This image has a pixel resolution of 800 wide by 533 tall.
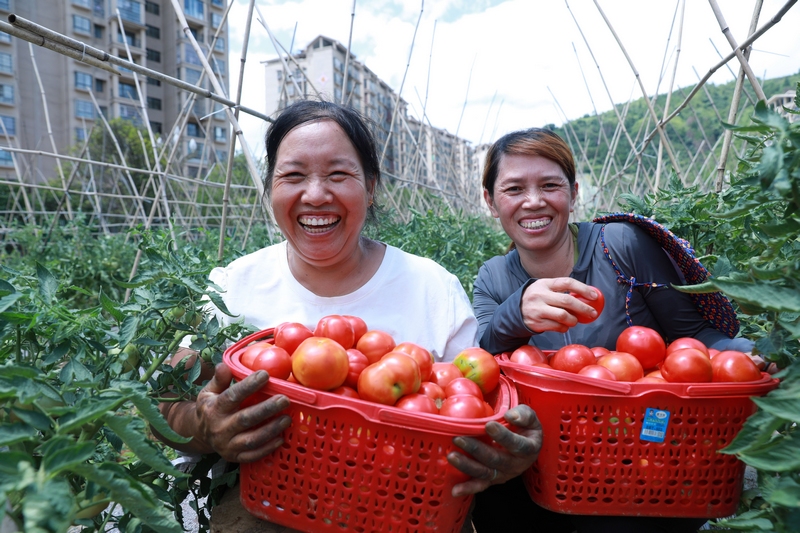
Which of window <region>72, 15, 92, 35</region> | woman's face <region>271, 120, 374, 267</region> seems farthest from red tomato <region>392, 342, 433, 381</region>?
window <region>72, 15, 92, 35</region>

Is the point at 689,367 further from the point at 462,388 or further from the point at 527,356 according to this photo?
the point at 462,388

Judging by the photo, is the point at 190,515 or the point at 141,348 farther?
the point at 190,515

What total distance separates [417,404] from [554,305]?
0.49 meters

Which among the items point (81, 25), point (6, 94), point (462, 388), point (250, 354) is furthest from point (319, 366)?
point (81, 25)

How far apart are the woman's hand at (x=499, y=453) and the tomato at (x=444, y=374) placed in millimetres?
224

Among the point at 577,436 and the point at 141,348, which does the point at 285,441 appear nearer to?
the point at 141,348

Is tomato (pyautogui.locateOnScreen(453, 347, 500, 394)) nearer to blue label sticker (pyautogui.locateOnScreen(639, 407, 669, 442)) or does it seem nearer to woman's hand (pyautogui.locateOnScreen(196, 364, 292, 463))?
blue label sticker (pyautogui.locateOnScreen(639, 407, 669, 442))

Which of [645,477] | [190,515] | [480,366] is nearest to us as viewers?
[645,477]

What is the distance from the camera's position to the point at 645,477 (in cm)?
114

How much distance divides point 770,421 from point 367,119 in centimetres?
154

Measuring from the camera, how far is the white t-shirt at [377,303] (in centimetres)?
164

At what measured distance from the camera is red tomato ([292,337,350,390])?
41.9 inches

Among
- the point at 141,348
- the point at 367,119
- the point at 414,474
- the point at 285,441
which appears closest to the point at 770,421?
the point at 414,474

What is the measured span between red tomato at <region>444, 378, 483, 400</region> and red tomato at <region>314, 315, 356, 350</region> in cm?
28
